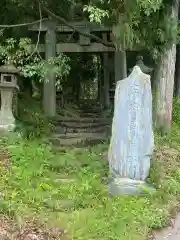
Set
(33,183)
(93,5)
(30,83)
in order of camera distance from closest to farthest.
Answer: (33,183)
(93,5)
(30,83)

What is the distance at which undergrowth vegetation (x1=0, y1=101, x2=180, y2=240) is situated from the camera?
19.8 ft

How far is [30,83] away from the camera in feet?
48.5

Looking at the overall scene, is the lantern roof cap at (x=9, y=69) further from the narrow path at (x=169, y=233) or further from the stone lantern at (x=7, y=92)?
the narrow path at (x=169, y=233)

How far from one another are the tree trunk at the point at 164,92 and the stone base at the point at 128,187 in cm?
454

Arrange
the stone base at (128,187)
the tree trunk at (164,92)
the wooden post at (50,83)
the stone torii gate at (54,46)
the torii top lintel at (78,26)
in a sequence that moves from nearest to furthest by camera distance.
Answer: the stone base at (128,187)
the tree trunk at (164,92)
the torii top lintel at (78,26)
the stone torii gate at (54,46)
the wooden post at (50,83)

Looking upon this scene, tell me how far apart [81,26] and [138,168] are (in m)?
5.77

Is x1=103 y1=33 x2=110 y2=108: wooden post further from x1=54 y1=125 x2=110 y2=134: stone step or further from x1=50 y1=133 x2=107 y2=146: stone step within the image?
x1=50 y1=133 x2=107 y2=146: stone step

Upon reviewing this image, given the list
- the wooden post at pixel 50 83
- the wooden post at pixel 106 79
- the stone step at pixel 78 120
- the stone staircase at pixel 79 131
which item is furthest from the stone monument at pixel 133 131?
the wooden post at pixel 106 79

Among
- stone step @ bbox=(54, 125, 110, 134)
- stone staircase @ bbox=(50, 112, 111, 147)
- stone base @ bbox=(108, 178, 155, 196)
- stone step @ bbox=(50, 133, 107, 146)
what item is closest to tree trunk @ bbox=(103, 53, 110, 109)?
stone staircase @ bbox=(50, 112, 111, 147)

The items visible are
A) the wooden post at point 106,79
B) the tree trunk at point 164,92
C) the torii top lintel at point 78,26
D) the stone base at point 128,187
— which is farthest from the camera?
the wooden post at point 106,79

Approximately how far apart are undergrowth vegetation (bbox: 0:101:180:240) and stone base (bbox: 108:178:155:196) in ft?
0.38

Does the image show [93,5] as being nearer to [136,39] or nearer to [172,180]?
[136,39]

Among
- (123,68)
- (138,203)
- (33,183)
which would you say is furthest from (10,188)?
(123,68)

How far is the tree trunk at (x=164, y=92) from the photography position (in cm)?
1151
